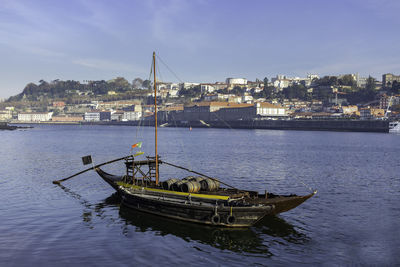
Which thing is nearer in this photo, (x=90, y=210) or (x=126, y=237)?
(x=126, y=237)

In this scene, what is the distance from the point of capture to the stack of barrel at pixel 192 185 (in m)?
22.2

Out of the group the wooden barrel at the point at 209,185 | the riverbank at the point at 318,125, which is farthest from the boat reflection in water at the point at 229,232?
the riverbank at the point at 318,125

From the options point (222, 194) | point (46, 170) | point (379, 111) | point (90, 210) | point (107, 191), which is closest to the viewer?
point (222, 194)

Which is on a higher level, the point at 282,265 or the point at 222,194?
the point at 222,194

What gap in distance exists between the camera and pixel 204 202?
826 inches

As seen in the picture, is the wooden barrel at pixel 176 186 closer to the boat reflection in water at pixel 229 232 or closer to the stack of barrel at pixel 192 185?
the stack of barrel at pixel 192 185

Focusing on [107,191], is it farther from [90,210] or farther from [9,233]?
[9,233]

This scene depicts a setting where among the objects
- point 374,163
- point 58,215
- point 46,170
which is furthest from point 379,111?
point 58,215

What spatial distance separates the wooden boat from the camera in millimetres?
19656

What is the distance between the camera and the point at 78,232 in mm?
19625

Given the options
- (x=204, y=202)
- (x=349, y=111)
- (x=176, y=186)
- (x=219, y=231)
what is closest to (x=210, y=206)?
(x=204, y=202)

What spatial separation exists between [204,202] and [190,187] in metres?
1.48

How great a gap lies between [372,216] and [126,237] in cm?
1380

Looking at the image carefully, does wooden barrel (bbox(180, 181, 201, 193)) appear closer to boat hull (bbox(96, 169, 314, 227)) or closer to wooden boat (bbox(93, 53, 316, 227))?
wooden boat (bbox(93, 53, 316, 227))
